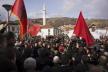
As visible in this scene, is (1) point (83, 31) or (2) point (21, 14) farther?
(1) point (83, 31)

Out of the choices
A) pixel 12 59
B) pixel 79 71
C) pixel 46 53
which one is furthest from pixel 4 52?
pixel 46 53

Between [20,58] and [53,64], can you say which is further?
[53,64]

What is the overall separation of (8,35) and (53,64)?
2.11 metres

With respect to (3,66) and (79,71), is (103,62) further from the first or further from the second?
(3,66)

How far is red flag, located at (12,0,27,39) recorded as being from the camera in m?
12.7

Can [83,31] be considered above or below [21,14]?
below

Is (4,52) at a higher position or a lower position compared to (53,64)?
higher

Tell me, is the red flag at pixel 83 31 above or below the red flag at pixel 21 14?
below

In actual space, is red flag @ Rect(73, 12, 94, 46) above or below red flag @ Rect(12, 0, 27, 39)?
below

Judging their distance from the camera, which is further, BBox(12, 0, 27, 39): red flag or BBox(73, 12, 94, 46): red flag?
BBox(73, 12, 94, 46): red flag

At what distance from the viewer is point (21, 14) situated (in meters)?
13.1

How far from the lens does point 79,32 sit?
15.5m

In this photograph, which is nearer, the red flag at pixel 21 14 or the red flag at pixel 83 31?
the red flag at pixel 21 14

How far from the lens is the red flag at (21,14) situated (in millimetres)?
12656
